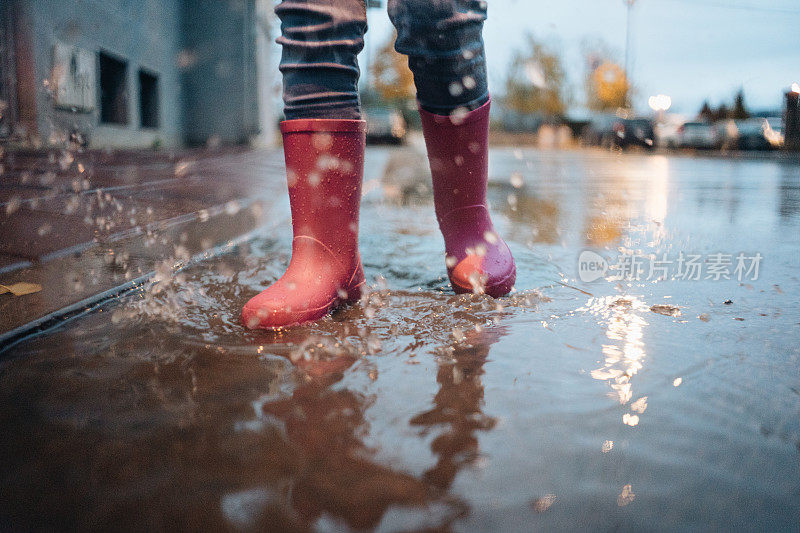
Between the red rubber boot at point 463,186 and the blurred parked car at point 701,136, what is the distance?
67.7ft

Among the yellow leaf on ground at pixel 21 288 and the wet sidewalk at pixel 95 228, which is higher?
the wet sidewalk at pixel 95 228

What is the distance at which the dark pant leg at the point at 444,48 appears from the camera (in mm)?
1348

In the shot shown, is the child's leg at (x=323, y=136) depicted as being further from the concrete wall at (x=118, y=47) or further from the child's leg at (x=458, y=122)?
the concrete wall at (x=118, y=47)

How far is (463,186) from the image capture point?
158cm

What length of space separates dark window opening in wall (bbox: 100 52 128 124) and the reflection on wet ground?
8.36 metres

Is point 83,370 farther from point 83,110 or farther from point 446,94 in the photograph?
point 83,110

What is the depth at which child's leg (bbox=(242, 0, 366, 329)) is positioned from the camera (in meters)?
1.32

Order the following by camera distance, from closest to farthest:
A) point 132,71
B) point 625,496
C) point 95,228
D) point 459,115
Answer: point 625,496 → point 459,115 → point 95,228 → point 132,71

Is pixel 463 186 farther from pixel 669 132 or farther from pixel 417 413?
pixel 669 132

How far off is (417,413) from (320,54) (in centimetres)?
83

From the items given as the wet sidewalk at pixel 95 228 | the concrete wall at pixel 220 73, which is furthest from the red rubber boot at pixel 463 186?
the concrete wall at pixel 220 73

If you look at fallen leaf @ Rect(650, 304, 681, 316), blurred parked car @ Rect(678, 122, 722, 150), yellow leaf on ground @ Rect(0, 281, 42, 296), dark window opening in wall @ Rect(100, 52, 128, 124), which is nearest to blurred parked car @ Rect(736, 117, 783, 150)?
blurred parked car @ Rect(678, 122, 722, 150)

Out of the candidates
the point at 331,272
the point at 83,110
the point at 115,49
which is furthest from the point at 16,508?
the point at 115,49

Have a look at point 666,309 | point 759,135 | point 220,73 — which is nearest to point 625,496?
point 666,309
